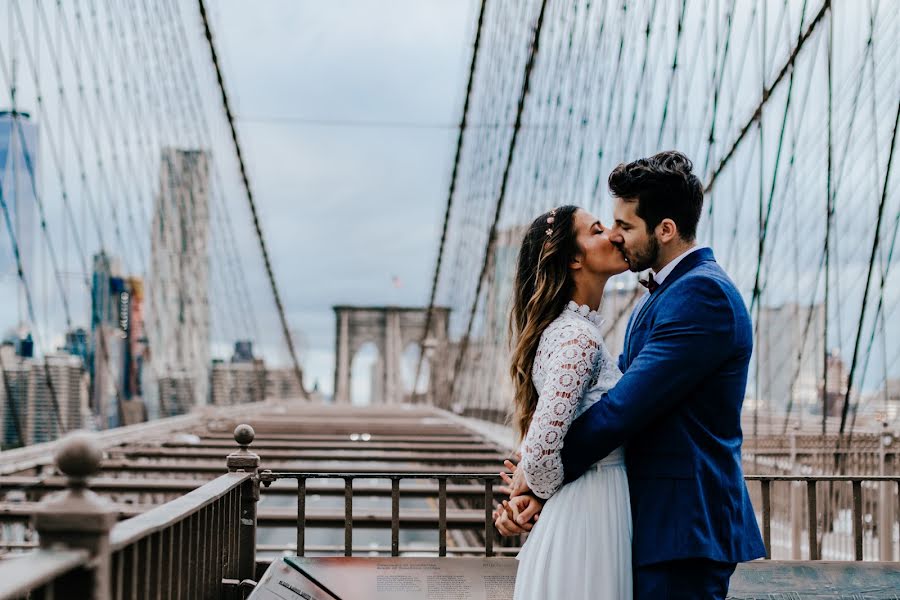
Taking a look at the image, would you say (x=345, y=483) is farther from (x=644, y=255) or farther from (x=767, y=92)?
(x=767, y=92)

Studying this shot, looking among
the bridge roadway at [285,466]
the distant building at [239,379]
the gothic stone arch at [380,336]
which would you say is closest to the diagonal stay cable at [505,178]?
the distant building at [239,379]

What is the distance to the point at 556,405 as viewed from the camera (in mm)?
1307

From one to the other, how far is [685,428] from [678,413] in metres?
0.03

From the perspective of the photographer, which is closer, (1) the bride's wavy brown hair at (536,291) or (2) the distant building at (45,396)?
(1) the bride's wavy brown hair at (536,291)

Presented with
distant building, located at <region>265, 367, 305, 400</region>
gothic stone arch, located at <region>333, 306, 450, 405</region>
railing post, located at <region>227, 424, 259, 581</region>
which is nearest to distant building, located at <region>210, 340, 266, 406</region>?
distant building, located at <region>265, 367, 305, 400</region>

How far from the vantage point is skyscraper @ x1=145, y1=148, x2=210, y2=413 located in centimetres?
1074

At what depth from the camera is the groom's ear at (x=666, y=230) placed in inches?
54.5

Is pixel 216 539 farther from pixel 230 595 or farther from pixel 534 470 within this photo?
pixel 534 470

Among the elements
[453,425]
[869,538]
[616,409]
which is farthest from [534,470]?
[453,425]

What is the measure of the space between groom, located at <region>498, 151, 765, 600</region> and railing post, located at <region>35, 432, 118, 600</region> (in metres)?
0.74

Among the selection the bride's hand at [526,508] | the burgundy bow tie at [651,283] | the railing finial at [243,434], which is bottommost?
the railing finial at [243,434]

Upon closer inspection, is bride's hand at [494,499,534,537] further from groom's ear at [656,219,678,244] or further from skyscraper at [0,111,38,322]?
skyscraper at [0,111,38,322]

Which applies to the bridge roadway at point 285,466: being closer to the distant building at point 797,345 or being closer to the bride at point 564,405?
the bride at point 564,405

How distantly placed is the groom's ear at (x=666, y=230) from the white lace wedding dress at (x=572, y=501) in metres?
0.21
